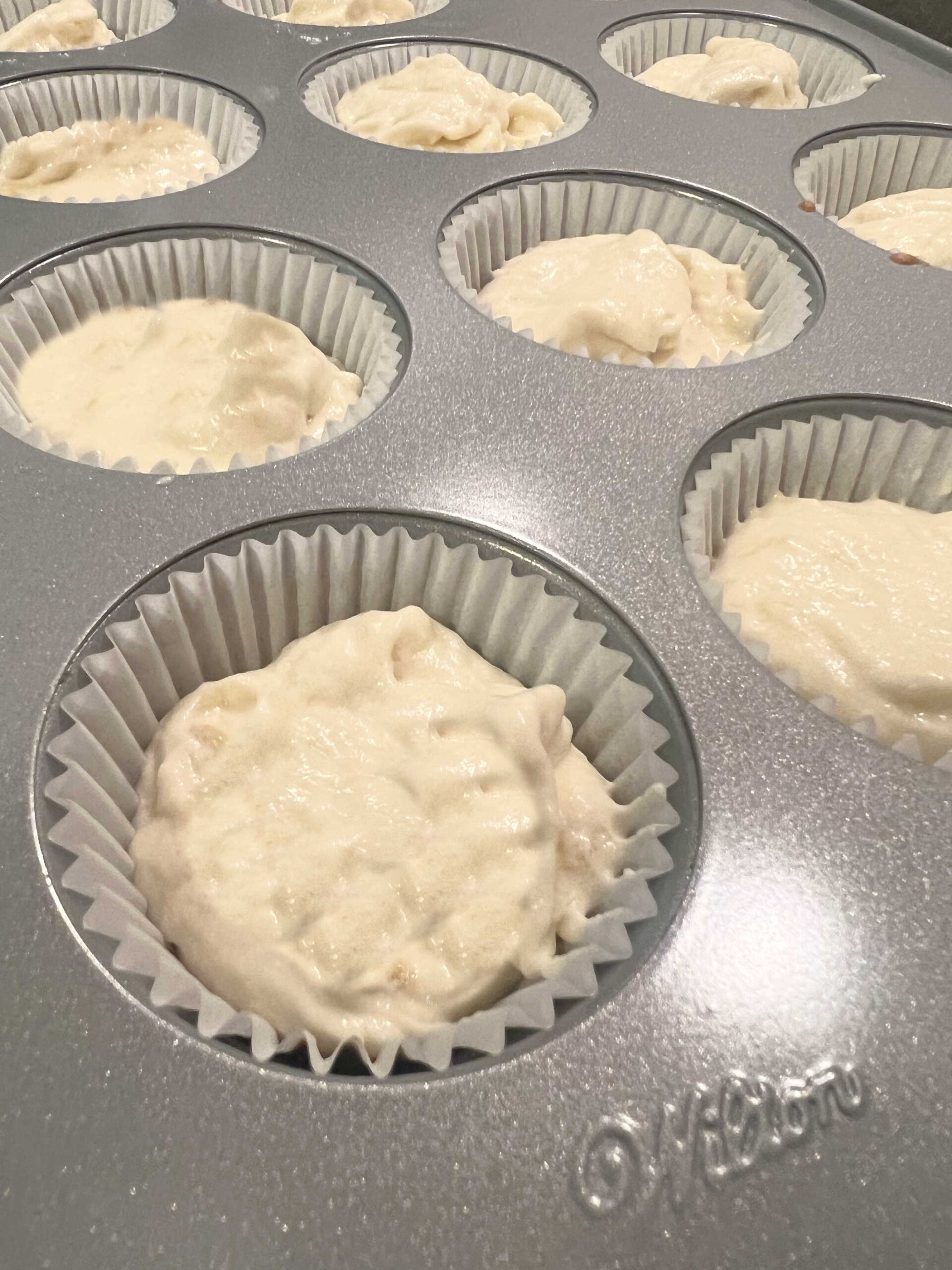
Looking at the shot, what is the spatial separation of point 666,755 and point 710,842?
12cm

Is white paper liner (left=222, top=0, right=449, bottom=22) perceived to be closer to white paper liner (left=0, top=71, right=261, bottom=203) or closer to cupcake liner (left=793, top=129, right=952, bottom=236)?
white paper liner (left=0, top=71, right=261, bottom=203)

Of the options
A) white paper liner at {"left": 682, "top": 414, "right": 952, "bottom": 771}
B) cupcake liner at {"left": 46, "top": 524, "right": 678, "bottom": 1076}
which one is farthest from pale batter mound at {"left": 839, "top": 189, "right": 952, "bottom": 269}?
cupcake liner at {"left": 46, "top": 524, "right": 678, "bottom": 1076}

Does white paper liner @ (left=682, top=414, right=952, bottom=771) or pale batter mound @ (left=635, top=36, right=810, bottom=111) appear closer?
white paper liner @ (left=682, top=414, right=952, bottom=771)

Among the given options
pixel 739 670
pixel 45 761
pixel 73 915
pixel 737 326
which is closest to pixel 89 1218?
pixel 73 915

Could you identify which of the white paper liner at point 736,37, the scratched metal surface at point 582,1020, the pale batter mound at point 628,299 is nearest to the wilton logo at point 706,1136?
the scratched metal surface at point 582,1020

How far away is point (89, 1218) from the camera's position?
2.14 feet

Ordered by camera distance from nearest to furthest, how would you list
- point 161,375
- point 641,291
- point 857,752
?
point 857,752
point 161,375
point 641,291

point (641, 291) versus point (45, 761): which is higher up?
point (641, 291)

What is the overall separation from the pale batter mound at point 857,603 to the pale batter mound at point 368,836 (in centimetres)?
33

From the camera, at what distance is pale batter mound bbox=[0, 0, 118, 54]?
7.29 ft

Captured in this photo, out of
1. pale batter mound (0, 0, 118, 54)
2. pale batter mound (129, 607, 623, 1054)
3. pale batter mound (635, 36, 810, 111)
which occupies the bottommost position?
pale batter mound (129, 607, 623, 1054)

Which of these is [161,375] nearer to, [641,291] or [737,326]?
[641,291]

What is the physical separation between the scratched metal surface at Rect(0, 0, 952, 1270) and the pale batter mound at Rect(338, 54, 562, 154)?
0.76m

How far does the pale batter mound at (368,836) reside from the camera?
→ 87cm
